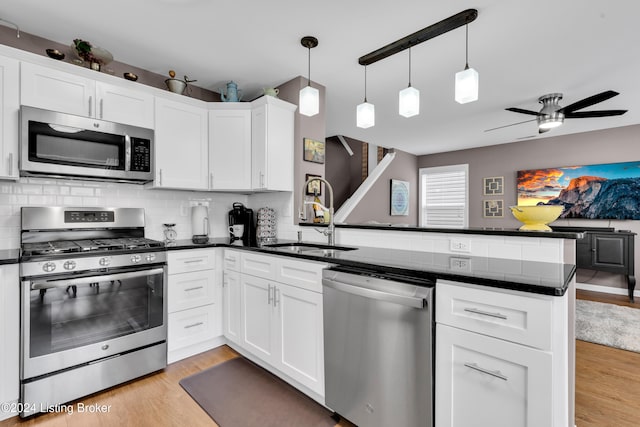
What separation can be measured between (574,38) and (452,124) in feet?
7.52

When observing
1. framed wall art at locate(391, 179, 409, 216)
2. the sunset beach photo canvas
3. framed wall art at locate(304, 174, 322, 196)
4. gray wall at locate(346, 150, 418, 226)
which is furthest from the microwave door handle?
the sunset beach photo canvas

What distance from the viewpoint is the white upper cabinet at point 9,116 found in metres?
1.93

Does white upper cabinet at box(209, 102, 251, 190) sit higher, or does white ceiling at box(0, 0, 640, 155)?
white ceiling at box(0, 0, 640, 155)

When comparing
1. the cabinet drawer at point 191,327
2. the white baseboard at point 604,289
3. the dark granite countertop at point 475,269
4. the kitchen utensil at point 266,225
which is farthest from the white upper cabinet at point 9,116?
the white baseboard at point 604,289

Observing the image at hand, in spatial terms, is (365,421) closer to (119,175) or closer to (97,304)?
(97,304)

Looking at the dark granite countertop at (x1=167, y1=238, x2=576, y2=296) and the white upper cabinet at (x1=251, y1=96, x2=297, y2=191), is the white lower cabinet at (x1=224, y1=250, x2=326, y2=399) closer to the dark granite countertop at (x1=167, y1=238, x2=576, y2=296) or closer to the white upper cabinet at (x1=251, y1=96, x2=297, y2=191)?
the dark granite countertop at (x1=167, y1=238, x2=576, y2=296)

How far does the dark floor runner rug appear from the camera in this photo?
1.77 meters

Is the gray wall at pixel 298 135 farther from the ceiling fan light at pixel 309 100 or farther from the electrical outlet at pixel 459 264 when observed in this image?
the electrical outlet at pixel 459 264

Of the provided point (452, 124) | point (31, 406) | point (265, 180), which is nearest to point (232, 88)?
point (265, 180)

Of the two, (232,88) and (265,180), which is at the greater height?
(232,88)

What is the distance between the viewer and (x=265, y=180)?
2807 mm

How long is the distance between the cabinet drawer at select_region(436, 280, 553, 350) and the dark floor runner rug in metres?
1.07

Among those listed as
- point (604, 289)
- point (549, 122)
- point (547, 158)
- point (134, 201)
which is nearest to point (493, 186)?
point (547, 158)

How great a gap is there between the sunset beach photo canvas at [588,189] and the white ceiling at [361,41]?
1513mm
